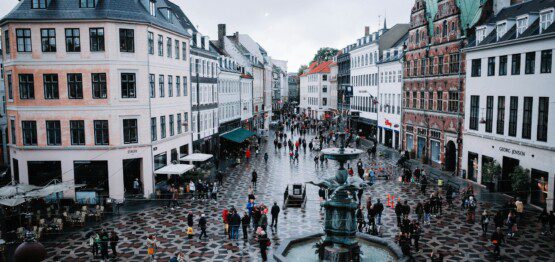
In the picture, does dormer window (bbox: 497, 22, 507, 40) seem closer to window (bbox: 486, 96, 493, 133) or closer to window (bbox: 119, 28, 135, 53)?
window (bbox: 486, 96, 493, 133)

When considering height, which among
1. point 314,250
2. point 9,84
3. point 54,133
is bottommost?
point 314,250

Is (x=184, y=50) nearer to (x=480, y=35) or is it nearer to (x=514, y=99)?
(x=480, y=35)

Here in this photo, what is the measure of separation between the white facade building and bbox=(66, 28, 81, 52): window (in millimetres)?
29696

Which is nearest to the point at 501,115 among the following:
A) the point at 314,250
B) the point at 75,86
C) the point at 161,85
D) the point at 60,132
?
the point at 314,250

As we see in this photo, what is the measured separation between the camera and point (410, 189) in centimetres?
3191

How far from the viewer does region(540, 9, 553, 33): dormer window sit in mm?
26056

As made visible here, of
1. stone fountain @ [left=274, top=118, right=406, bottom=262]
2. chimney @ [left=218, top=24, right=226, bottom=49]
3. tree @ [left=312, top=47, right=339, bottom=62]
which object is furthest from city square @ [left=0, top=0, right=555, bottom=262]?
tree @ [left=312, top=47, right=339, bottom=62]

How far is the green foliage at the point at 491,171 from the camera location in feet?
98.3

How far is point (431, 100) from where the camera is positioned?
4334 centimetres

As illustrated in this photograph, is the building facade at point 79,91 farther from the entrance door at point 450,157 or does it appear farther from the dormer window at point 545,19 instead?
the entrance door at point 450,157

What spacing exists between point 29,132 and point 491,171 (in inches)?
1282

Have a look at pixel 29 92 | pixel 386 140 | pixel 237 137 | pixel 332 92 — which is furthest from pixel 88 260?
pixel 332 92

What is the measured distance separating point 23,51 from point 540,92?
34.0m

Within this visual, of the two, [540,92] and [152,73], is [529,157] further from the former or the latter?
[152,73]
